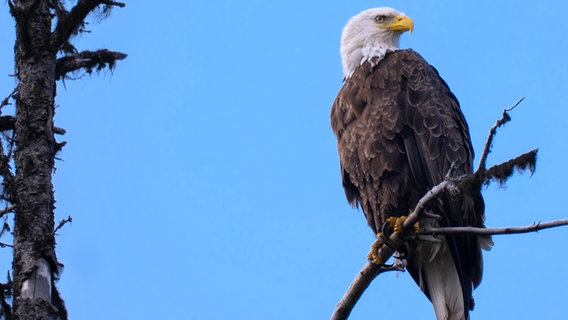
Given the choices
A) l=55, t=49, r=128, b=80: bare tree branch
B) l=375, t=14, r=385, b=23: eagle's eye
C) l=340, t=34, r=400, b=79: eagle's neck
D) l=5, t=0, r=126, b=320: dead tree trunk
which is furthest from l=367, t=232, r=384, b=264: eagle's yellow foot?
l=375, t=14, r=385, b=23: eagle's eye

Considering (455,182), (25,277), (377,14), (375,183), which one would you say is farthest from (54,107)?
(377,14)

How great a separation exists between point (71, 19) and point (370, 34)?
8.43ft

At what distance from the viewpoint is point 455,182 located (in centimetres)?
376

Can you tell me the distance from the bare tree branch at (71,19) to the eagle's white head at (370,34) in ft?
6.44

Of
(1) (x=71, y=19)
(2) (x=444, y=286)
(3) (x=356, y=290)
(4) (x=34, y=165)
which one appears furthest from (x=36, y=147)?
(2) (x=444, y=286)

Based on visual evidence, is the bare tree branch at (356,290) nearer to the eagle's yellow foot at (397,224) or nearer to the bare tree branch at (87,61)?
the eagle's yellow foot at (397,224)

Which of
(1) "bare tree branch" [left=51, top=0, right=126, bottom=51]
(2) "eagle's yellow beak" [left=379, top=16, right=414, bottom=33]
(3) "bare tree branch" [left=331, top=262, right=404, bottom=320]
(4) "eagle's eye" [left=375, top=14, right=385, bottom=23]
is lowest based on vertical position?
(3) "bare tree branch" [left=331, top=262, right=404, bottom=320]

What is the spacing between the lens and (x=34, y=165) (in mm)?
4477

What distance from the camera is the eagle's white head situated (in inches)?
240

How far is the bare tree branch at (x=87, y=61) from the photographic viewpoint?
504cm

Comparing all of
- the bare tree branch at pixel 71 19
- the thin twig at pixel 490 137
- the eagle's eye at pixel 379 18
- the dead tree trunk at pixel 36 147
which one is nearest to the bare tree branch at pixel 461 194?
the thin twig at pixel 490 137

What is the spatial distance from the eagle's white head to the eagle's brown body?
A: 362 millimetres

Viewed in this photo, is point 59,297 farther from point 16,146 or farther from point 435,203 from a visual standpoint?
point 435,203

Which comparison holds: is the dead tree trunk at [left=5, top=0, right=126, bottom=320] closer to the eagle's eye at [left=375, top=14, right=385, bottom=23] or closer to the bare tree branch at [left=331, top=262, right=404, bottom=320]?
the bare tree branch at [left=331, top=262, right=404, bottom=320]
